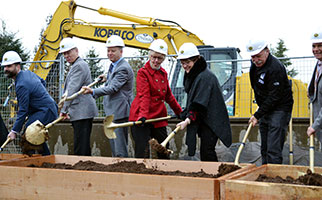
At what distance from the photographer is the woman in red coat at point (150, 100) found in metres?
4.82

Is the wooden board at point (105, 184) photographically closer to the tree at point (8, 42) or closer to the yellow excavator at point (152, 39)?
the yellow excavator at point (152, 39)

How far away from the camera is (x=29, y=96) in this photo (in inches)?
210

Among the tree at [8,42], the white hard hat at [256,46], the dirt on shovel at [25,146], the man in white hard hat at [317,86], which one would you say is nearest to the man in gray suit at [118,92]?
the dirt on shovel at [25,146]

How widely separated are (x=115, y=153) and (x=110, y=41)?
5.11 feet

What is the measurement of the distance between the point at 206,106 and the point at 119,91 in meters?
1.45

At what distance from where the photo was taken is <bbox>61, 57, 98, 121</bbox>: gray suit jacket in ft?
17.3

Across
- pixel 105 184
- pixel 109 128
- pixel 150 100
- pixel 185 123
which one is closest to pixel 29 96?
pixel 109 128

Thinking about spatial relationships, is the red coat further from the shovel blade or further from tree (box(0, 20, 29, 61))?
tree (box(0, 20, 29, 61))

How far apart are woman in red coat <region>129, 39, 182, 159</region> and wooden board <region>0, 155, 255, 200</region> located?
0.91 m

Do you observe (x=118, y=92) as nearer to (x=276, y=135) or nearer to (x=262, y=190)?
(x=276, y=135)

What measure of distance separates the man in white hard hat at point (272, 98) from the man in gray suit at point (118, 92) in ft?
5.91

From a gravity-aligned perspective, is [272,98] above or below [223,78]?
below

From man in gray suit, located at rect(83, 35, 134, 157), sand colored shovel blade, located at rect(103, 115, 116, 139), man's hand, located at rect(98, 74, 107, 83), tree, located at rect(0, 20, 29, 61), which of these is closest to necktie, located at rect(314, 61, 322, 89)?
man in gray suit, located at rect(83, 35, 134, 157)

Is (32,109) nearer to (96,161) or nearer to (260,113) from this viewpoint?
(96,161)
